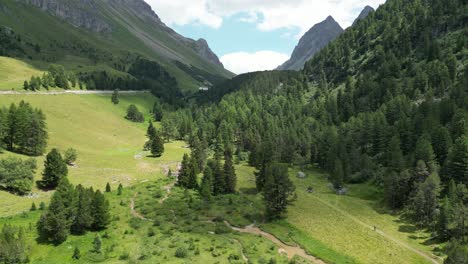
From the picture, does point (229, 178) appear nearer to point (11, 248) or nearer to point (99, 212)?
point (99, 212)

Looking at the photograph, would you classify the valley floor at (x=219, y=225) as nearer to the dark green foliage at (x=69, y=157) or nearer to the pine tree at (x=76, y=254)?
the pine tree at (x=76, y=254)

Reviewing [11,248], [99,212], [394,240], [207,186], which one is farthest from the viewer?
[207,186]

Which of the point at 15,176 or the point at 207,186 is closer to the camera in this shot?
the point at 15,176

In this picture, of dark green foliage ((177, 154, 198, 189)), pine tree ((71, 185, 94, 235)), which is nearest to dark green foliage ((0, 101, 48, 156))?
dark green foliage ((177, 154, 198, 189))

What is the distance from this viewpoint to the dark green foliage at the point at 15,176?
87.3 m

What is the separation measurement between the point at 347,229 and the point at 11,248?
6397 centimetres

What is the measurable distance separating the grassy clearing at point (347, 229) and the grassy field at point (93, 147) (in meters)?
50.6

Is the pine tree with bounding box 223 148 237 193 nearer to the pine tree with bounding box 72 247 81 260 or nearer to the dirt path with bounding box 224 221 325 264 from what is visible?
the dirt path with bounding box 224 221 325 264

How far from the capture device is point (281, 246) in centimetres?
7431

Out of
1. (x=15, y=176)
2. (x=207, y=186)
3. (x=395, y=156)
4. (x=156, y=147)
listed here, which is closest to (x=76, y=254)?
(x=15, y=176)

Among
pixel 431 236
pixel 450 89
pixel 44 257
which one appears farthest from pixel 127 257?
pixel 450 89

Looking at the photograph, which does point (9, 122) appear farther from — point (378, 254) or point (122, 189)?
point (378, 254)

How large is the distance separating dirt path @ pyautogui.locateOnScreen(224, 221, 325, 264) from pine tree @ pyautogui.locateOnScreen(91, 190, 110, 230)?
2642 cm

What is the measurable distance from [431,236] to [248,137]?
98.2 m
